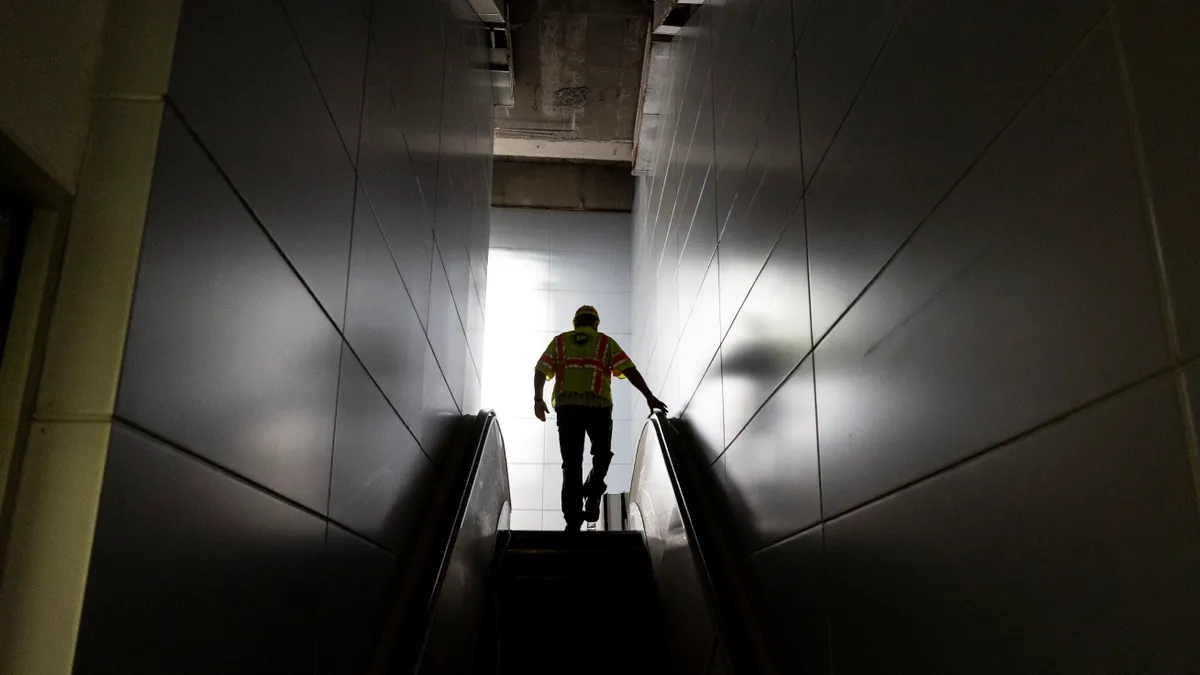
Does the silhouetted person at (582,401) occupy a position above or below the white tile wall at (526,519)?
above

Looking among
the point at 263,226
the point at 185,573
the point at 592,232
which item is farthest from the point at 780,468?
the point at 592,232

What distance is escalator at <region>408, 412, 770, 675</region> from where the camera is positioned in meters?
2.90

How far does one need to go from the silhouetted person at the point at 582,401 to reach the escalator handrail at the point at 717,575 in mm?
1217

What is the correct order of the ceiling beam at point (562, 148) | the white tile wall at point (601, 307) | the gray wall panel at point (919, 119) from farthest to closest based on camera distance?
the white tile wall at point (601, 307), the ceiling beam at point (562, 148), the gray wall panel at point (919, 119)

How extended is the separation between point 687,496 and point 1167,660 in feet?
8.92

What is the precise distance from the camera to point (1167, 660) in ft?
3.18

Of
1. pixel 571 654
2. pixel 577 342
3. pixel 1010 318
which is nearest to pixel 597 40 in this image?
pixel 577 342

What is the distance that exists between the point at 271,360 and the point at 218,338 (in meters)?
0.26

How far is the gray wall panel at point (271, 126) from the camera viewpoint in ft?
4.68

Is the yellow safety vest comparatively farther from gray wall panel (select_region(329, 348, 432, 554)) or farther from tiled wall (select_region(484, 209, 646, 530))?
tiled wall (select_region(484, 209, 646, 530))

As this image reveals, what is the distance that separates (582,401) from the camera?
541 cm

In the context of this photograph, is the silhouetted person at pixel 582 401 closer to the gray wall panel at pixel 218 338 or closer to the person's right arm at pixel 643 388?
the person's right arm at pixel 643 388

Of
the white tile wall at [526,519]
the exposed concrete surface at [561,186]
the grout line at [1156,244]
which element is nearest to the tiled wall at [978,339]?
the grout line at [1156,244]

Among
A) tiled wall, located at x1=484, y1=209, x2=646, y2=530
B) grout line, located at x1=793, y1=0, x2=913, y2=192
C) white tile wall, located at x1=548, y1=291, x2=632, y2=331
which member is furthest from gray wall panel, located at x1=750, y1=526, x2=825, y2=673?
white tile wall, located at x1=548, y1=291, x2=632, y2=331
